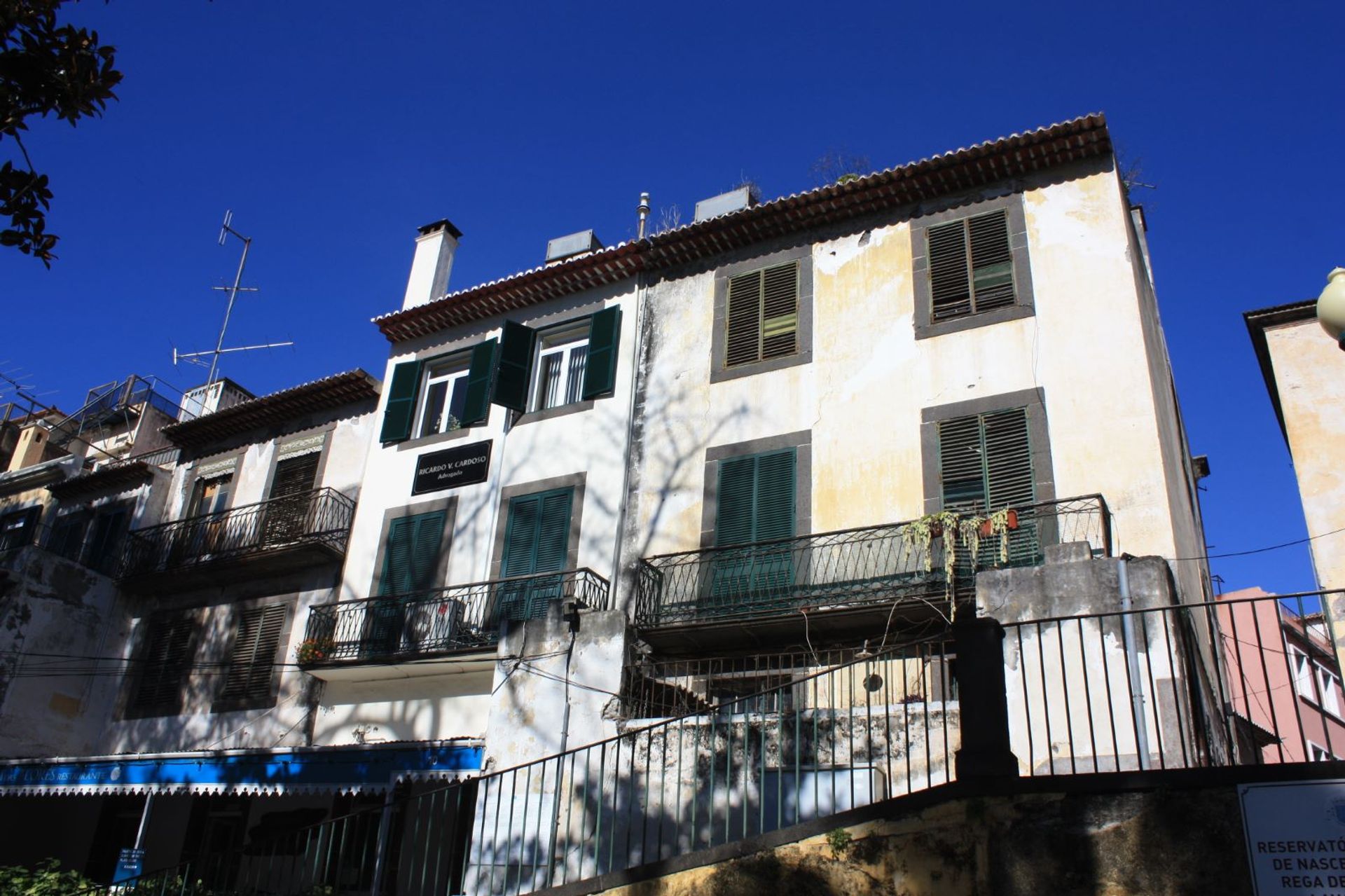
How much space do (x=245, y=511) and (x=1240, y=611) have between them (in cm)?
2060

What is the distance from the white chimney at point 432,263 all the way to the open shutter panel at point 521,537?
5.25 meters

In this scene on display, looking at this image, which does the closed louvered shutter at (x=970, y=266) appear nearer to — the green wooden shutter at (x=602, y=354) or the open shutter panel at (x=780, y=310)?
the open shutter panel at (x=780, y=310)

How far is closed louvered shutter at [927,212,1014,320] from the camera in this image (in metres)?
14.1

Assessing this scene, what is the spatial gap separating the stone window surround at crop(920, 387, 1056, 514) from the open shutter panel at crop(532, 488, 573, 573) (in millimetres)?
5219

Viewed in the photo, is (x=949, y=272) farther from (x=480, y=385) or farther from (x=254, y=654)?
(x=254, y=654)

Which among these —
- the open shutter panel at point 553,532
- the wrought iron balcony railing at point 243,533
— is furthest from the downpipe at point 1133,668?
the wrought iron balcony railing at point 243,533

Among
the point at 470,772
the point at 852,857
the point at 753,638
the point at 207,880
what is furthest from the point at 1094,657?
the point at 207,880

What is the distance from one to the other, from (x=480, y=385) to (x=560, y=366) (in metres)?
1.35

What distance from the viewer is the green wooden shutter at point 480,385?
17.6 meters

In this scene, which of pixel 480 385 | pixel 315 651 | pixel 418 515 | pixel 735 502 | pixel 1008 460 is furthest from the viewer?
pixel 480 385

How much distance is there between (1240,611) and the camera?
79.5 feet

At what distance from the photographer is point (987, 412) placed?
1327 centimetres

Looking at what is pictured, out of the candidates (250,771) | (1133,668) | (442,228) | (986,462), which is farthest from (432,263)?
(1133,668)

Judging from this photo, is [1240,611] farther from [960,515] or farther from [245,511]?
[245,511]
